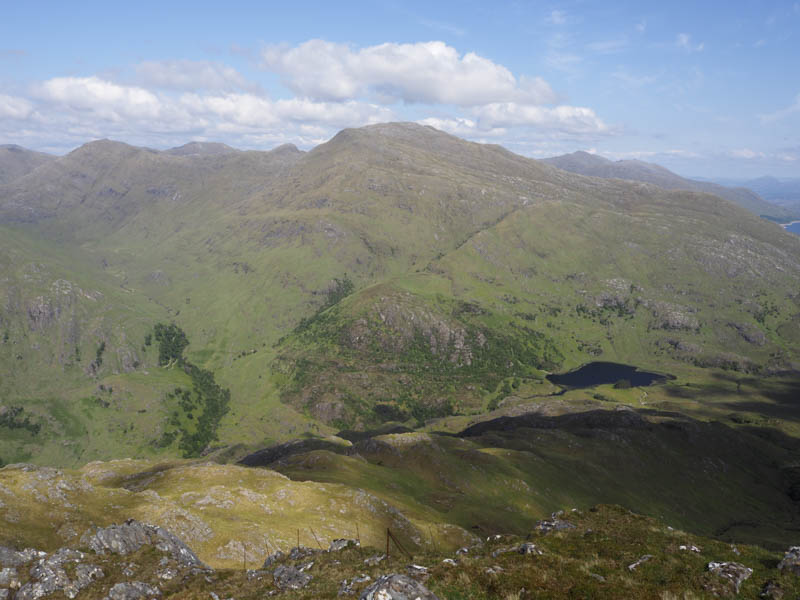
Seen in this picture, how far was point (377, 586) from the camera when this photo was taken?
1938 centimetres

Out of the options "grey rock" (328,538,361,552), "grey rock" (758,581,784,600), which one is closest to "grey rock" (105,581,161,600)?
"grey rock" (328,538,361,552)

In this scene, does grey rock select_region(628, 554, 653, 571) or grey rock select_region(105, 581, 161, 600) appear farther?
grey rock select_region(105, 581, 161, 600)

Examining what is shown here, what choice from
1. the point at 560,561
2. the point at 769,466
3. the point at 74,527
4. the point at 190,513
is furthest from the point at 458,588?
the point at 769,466

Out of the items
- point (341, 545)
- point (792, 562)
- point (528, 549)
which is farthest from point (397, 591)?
point (341, 545)

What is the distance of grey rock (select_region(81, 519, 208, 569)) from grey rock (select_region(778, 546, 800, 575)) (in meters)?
46.8

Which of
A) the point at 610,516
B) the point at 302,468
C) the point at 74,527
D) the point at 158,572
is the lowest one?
the point at 302,468

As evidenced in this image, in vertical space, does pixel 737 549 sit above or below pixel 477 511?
above

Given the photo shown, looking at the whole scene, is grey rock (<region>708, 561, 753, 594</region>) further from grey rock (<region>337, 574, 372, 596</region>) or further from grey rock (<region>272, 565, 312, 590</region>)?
grey rock (<region>272, 565, 312, 590</region>)

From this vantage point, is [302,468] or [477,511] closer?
[477,511]

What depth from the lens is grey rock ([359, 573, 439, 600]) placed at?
18609 mm

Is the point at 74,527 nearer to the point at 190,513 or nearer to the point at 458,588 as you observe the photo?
the point at 190,513

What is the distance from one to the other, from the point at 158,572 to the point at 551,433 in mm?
176279

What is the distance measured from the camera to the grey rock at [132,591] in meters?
32.0

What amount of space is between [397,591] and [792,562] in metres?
22.7
